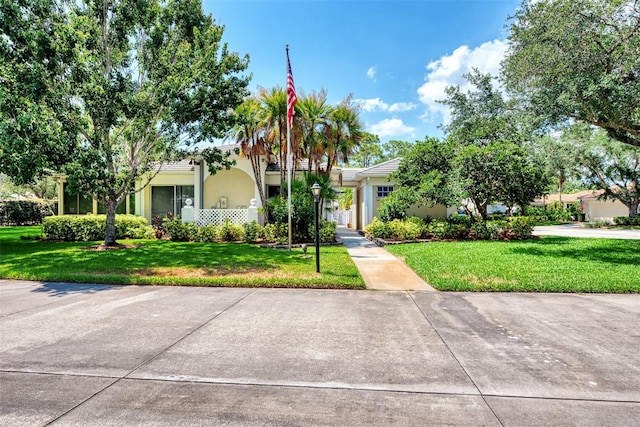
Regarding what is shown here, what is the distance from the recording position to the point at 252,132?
14.6m

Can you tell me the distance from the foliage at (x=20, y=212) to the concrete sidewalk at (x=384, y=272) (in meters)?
28.0

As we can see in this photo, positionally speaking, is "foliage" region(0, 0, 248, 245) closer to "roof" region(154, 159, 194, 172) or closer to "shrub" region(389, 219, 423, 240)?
"roof" region(154, 159, 194, 172)

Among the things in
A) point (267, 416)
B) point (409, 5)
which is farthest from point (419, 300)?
point (409, 5)

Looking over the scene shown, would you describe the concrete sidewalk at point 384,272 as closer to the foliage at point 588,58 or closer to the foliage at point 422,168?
the foliage at point 422,168

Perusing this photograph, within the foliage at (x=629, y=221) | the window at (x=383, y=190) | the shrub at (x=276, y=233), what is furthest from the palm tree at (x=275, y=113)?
the foliage at (x=629, y=221)

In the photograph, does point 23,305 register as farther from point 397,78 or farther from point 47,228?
point 397,78

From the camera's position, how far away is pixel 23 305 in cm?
571

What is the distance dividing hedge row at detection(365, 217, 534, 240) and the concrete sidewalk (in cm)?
240

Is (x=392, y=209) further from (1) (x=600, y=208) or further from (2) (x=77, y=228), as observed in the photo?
(1) (x=600, y=208)

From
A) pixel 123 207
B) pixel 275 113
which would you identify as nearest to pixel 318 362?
pixel 275 113

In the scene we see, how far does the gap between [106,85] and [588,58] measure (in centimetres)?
1402

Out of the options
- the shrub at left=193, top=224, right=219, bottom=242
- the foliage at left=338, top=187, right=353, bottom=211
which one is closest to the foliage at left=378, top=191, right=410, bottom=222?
the shrub at left=193, top=224, right=219, bottom=242

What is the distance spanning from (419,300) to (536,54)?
8.56 metres

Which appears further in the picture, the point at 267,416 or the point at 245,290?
the point at 245,290
